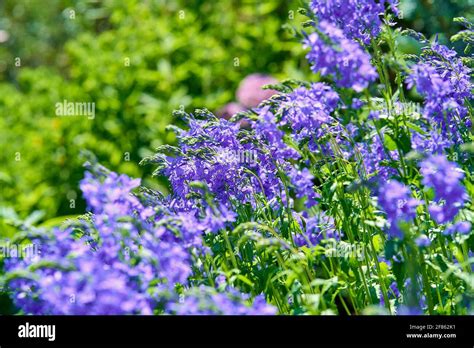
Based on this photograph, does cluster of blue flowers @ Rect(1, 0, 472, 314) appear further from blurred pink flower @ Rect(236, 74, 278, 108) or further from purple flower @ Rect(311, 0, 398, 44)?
blurred pink flower @ Rect(236, 74, 278, 108)

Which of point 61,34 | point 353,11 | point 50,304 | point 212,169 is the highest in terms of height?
point 61,34

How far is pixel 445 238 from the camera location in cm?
246

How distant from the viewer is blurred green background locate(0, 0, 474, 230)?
539 cm

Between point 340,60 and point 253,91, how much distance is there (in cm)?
319

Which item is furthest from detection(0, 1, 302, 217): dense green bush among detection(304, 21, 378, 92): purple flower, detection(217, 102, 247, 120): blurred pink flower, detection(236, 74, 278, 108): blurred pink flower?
detection(304, 21, 378, 92): purple flower

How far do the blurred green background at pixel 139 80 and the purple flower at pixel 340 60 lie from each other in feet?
9.97

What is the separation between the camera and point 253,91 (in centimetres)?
514

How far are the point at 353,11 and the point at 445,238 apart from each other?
2.63 ft

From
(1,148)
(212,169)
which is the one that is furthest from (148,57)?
(212,169)

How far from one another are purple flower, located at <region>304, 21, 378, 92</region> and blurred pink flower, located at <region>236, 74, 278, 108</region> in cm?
305

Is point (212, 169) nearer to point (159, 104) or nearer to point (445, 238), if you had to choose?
point (445, 238)

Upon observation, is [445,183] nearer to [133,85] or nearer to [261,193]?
[261,193]

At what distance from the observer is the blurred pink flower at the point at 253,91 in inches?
200

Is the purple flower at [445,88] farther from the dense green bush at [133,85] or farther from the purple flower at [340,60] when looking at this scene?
the dense green bush at [133,85]
